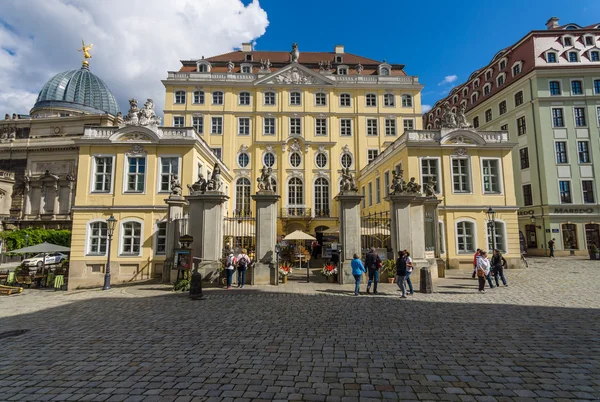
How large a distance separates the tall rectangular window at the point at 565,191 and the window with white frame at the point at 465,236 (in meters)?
15.4

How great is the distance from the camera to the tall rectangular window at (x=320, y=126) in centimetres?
3391

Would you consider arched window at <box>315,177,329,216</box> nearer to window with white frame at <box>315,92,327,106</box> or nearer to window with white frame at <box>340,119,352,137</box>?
window with white frame at <box>340,119,352,137</box>

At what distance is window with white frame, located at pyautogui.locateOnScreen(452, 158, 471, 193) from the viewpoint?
71.8ft

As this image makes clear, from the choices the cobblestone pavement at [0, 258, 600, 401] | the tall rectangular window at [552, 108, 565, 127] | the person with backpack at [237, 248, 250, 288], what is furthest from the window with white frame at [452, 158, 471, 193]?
the tall rectangular window at [552, 108, 565, 127]

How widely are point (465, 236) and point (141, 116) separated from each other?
75.0 feet

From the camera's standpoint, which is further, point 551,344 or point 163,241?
point 163,241

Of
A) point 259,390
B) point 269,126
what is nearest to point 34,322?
point 259,390

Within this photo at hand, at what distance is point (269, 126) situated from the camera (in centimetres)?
3356

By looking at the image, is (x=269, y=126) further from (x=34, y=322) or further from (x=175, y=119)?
(x=34, y=322)

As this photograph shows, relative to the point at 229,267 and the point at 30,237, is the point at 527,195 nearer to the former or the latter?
the point at 229,267

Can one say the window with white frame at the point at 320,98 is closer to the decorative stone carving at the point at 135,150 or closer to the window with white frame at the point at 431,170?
the window with white frame at the point at 431,170

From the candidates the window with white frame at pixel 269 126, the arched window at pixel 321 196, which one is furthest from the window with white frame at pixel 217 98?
the arched window at pixel 321 196

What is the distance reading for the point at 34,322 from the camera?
28.8 feet

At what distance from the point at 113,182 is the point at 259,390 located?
1935 cm
